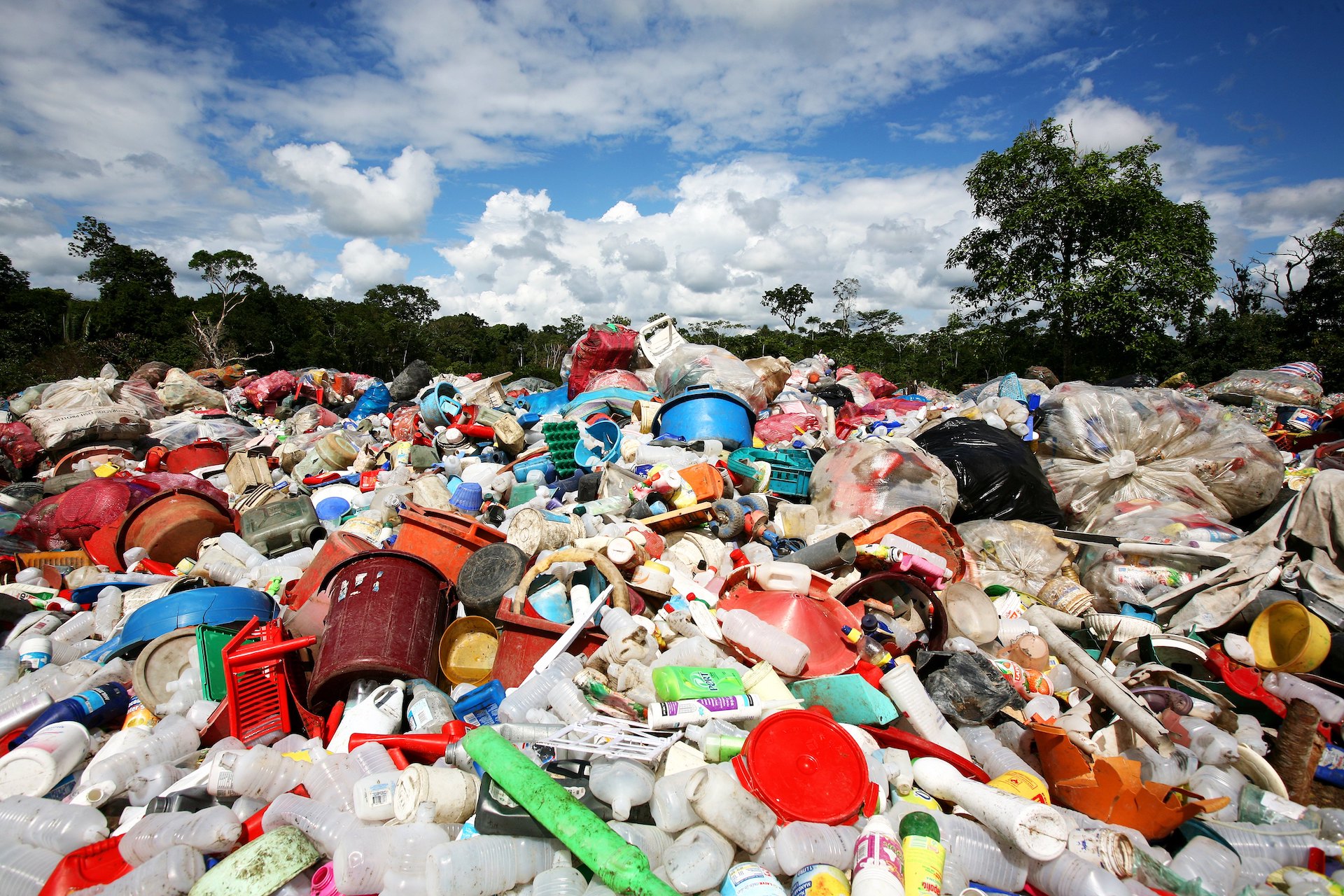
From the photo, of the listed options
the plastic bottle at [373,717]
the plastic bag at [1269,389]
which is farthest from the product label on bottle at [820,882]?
the plastic bag at [1269,389]

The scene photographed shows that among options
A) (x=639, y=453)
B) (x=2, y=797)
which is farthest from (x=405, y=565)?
(x=639, y=453)

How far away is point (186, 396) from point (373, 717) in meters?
8.23

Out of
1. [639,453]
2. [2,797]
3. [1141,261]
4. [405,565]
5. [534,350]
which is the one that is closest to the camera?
[2,797]

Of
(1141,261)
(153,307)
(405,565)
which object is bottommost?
(405,565)

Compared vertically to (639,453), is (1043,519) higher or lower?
lower

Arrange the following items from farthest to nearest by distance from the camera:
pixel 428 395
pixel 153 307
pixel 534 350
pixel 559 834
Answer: pixel 534 350 < pixel 153 307 < pixel 428 395 < pixel 559 834

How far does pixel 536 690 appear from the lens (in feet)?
6.83

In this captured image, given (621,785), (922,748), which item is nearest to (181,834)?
(621,785)

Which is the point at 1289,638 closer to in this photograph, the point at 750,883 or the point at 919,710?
the point at 919,710

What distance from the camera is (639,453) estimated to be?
436 centimetres

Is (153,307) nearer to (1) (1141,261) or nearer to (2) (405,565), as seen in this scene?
(2) (405,565)

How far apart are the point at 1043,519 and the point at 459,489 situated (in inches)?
149

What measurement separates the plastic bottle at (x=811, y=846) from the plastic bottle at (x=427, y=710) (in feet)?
3.75

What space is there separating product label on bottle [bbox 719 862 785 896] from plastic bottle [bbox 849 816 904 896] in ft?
0.64
